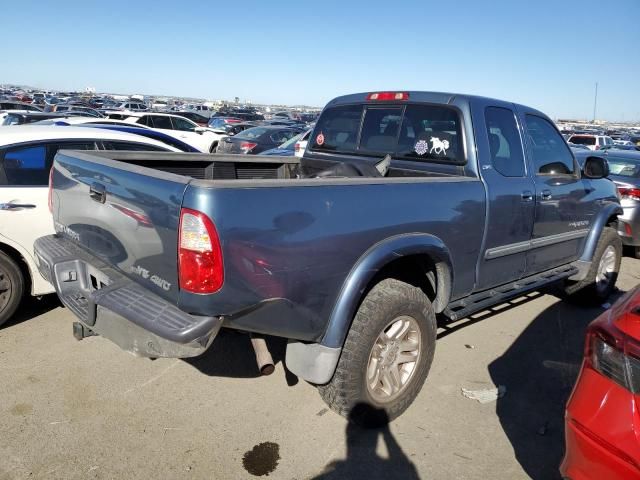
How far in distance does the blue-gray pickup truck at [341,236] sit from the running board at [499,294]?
1cm

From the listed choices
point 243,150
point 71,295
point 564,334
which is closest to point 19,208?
point 71,295

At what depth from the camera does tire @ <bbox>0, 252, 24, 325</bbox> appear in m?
3.90

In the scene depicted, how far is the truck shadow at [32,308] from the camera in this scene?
13.7 feet

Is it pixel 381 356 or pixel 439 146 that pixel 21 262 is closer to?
pixel 381 356

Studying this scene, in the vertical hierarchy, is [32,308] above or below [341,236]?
below

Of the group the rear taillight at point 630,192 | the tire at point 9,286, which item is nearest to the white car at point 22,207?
the tire at point 9,286

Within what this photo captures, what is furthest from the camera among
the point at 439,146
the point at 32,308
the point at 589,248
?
the point at 589,248

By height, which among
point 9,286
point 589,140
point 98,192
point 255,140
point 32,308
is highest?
point 589,140

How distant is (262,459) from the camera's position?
2.68 meters

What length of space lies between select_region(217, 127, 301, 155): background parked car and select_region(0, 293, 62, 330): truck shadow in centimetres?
964

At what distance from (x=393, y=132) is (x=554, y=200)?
1.49 metres

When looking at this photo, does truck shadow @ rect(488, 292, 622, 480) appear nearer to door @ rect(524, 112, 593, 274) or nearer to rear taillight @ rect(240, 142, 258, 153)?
door @ rect(524, 112, 593, 274)

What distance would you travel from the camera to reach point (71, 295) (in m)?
2.89

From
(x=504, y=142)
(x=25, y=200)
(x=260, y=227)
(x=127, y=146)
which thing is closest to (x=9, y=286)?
(x=25, y=200)
